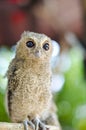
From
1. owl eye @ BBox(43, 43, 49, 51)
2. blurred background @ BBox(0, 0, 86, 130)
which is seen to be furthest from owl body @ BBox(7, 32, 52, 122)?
blurred background @ BBox(0, 0, 86, 130)

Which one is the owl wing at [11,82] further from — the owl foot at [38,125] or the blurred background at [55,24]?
the blurred background at [55,24]

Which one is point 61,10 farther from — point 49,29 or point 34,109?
point 34,109

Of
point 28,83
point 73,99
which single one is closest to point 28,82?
point 28,83

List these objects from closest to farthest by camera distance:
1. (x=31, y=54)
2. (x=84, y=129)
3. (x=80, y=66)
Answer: (x=31, y=54) → (x=84, y=129) → (x=80, y=66)

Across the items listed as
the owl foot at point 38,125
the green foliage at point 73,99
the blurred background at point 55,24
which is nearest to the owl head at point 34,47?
the owl foot at point 38,125

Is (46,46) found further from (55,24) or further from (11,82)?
(55,24)

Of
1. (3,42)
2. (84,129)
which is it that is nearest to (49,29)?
(3,42)

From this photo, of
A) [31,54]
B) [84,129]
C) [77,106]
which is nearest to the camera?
[31,54]

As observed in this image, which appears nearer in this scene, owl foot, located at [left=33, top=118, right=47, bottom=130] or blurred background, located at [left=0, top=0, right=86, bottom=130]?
owl foot, located at [left=33, top=118, right=47, bottom=130]

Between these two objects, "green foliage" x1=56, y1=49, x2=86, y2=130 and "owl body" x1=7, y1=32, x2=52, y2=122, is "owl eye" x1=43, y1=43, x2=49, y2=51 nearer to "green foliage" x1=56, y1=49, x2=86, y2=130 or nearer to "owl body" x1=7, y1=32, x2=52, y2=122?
"owl body" x1=7, y1=32, x2=52, y2=122
